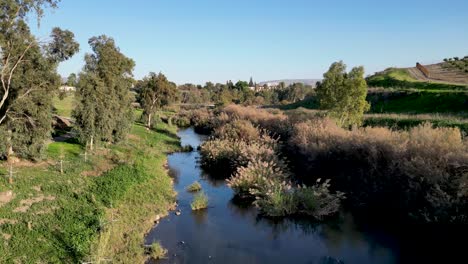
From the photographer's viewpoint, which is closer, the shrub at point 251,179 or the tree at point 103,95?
the shrub at point 251,179

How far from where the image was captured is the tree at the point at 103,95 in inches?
1052

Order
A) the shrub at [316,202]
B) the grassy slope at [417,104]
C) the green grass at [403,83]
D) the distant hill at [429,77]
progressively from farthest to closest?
the distant hill at [429,77]
the green grass at [403,83]
the grassy slope at [417,104]
the shrub at [316,202]

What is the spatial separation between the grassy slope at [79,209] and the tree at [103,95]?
2183 mm

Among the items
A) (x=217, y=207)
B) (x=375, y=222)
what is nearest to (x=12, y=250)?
(x=217, y=207)

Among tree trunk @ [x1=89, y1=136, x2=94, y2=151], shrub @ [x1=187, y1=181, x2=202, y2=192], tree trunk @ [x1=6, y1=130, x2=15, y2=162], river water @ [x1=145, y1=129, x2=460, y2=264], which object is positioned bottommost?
river water @ [x1=145, y1=129, x2=460, y2=264]

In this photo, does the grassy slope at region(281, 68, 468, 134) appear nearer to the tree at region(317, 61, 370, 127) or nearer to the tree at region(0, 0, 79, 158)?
the tree at region(317, 61, 370, 127)

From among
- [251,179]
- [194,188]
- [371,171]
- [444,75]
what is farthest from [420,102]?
[194,188]

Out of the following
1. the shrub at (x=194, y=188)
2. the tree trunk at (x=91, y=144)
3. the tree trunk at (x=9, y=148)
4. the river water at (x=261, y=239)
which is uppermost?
the tree trunk at (x=9, y=148)

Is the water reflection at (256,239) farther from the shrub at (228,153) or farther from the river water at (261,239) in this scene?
the shrub at (228,153)

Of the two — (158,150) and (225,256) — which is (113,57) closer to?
(158,150)

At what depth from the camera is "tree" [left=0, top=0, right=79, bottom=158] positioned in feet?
58.6

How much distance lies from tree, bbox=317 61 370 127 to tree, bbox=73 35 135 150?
1739cm

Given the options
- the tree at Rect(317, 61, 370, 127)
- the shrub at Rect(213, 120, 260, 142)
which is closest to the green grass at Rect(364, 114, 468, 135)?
the tree at Rect(317, 61, 370, 127)

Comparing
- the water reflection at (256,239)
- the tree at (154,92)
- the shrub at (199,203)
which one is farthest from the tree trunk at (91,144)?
the tree at (154,92)
